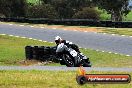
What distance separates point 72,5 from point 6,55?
2409 inches

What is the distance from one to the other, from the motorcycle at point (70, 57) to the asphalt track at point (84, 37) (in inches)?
342

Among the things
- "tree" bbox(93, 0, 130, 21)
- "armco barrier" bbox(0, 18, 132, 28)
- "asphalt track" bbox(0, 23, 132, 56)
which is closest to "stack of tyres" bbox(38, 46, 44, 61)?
"asphalt track" bbox(0, 23, 132, 56)

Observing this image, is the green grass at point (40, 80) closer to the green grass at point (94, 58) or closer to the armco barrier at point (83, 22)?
the green grass at point (94, 58)

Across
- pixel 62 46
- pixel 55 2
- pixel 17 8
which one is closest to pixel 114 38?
pixel 62 46

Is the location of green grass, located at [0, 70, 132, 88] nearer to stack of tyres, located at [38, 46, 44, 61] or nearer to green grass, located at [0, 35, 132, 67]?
green grass, located at [0, 35, 132, 67]

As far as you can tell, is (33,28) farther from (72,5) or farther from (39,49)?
(72,5)

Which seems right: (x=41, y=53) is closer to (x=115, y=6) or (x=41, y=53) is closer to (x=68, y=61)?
(x=68, y=61)

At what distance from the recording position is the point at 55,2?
84.1m

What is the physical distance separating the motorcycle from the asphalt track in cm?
868

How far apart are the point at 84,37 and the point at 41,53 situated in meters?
13.5

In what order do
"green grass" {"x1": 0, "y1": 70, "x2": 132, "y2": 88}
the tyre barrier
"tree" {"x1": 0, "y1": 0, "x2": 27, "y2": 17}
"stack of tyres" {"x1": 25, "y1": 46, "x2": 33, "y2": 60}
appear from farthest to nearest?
"tree" {"x1": 0, "y1": 0, "x2": 27, "y2": 17}
"stack of tyres" {"x1": 25, "y1": 46, "x2": 33, "y2": 60}
the tyre barrier
"green grass" {"x1": 0, "y1": 70, "x2": 132, "y2": 88}

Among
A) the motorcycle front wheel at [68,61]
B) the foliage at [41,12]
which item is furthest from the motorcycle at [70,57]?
the foliage at [41,12]

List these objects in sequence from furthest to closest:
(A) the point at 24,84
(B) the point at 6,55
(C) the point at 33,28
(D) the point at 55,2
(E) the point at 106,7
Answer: (D) the point at 55,2 < (E) the point at 106,7 < (C) the point at 33,28 < (B) the point at 6,55 < (A) the point at 24,84

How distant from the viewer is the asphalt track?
2941cm
